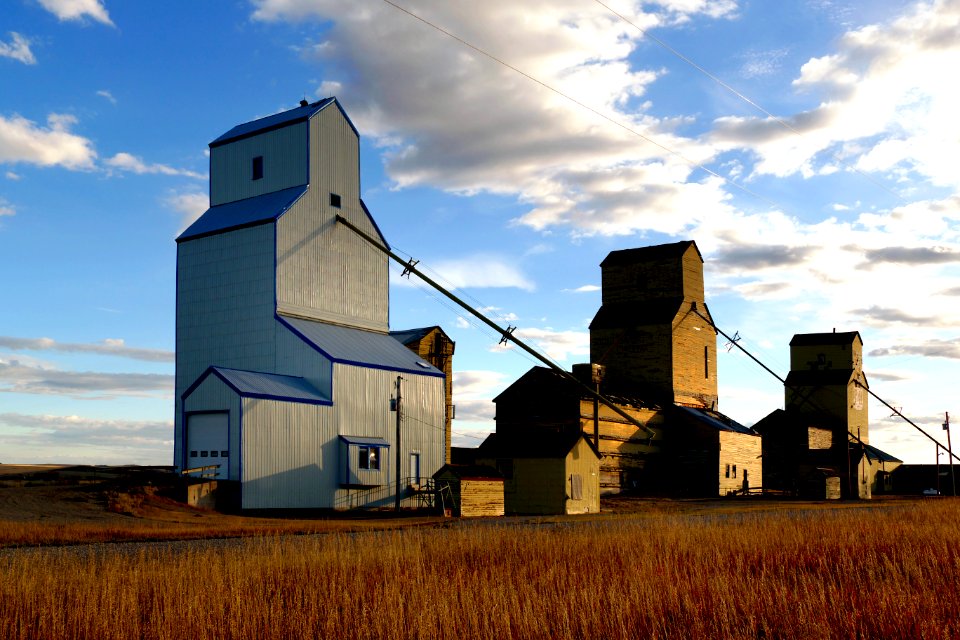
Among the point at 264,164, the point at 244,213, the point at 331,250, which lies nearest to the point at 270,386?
the point at 331,250

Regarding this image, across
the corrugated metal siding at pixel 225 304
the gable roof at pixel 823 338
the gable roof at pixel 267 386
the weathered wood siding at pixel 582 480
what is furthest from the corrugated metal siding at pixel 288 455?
the gable roof at pixel 823 338

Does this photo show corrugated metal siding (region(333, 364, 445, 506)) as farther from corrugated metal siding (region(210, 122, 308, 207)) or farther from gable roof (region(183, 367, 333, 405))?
corrugated metal siding (region(210, 122, 308, 207))

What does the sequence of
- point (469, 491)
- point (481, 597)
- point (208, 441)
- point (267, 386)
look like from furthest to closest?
1. point (469, 491)
2. point (267, 386)
3. point (208, 441)
4. point (481, 597)

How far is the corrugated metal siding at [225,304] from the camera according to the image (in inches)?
1730

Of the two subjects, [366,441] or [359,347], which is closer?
[366,441]

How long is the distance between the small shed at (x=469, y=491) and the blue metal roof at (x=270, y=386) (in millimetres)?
6064

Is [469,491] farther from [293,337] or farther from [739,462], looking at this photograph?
[739,462]

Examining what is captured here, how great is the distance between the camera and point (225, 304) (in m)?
45.2

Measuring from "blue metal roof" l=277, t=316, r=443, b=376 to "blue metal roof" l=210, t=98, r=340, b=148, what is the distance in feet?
32.9

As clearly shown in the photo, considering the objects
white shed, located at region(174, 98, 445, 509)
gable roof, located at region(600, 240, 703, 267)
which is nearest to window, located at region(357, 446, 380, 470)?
white shed, located at region(174, 98, 445, 509)

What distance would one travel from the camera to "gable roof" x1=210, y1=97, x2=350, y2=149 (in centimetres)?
4731

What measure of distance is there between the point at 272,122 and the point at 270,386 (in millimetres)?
15141

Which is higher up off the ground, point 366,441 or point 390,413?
point 390,413

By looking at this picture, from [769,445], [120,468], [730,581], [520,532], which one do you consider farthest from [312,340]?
[769,445]
